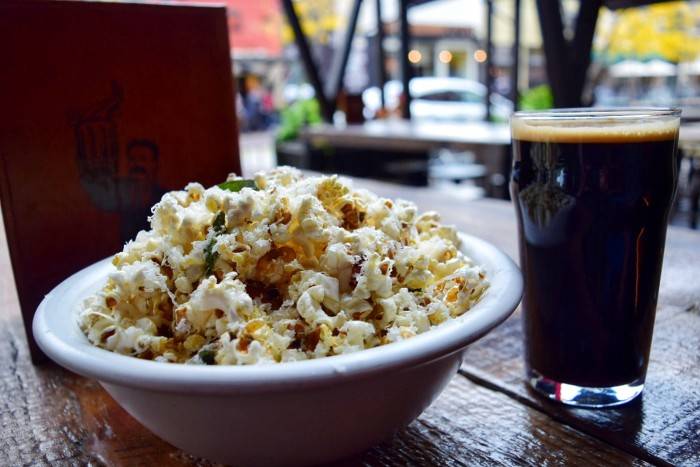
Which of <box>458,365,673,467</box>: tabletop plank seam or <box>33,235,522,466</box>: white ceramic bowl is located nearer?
<box>33,235,522,466</box>: white ceramic bowl

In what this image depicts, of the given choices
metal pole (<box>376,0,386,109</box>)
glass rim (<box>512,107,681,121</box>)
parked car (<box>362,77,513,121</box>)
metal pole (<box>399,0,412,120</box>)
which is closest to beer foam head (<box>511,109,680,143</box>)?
glass rim (<box>512,107,681,121</box>)

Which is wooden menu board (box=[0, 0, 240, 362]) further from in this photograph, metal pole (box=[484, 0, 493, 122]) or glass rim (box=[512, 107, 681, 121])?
metal pole (box=[484, 0, 493, 122])

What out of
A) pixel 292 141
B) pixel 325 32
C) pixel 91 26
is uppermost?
pixel 325 32

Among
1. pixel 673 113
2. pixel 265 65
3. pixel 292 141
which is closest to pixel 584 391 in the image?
pixel 673 113

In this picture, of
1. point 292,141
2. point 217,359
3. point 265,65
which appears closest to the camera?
point 217,359

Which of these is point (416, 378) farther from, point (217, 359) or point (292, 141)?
point (292, 141)

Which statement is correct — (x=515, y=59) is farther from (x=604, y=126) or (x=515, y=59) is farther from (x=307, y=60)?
(x=604, y=126)
